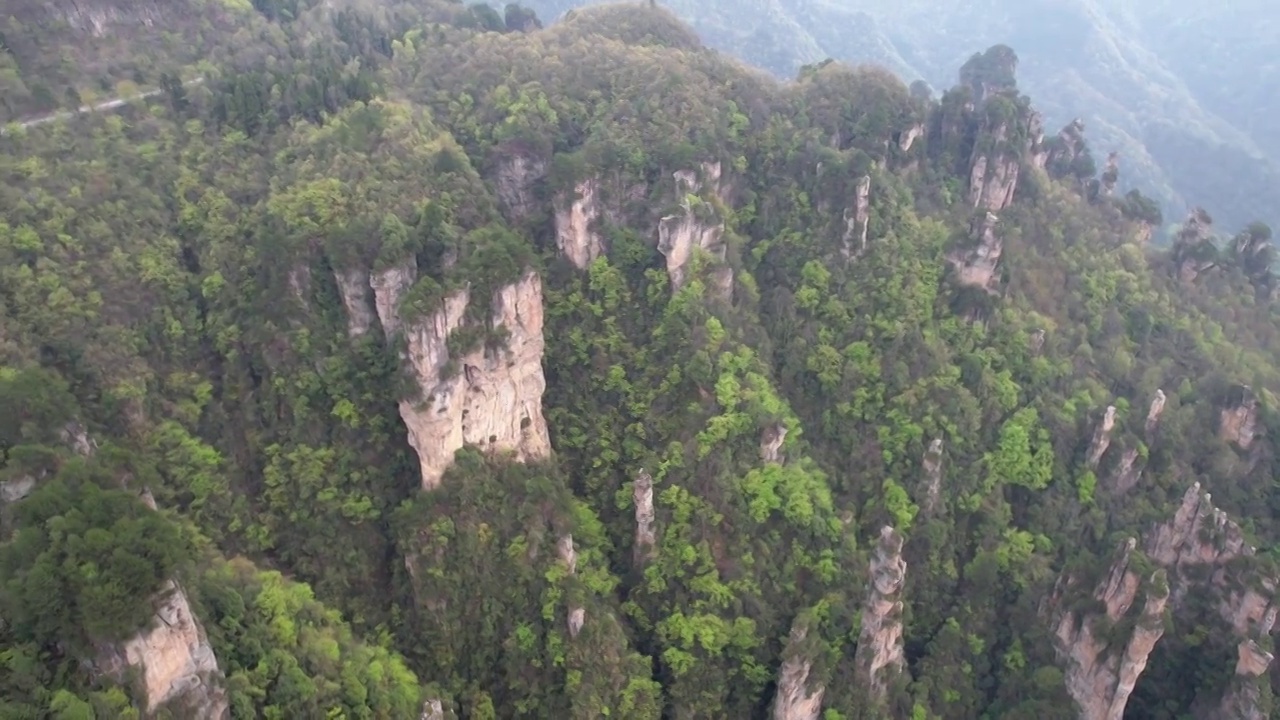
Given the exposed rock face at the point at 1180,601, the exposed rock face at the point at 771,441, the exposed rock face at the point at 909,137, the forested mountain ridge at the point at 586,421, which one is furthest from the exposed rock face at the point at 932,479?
the exposed rock face at the point at 909,137

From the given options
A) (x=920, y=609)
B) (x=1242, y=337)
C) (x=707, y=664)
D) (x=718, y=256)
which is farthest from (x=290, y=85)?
(x=1242, y=337)

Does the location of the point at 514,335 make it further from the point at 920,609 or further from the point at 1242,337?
the point at 1242,337

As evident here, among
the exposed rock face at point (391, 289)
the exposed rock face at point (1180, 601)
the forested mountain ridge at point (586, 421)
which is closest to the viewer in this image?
the forested mountain ridge at point (586, 421)

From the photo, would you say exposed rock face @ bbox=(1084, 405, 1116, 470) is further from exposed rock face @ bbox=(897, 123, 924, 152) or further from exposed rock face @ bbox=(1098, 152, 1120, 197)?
exposed rock face @ bbox=(1098, 152, 1120, 197)

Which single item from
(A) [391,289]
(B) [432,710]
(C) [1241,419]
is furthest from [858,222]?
(B) [432,710]

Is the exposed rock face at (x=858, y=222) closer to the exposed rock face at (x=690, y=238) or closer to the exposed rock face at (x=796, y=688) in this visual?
the exposed rock face at (x=690, y=238)

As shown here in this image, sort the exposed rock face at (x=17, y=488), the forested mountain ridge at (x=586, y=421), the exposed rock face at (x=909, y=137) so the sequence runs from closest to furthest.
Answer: the exposed rock face at (x=17, y=488)
the forested mountain ridge at (x=586, y=421)
the exposed rock face at (x=909, y=137)
